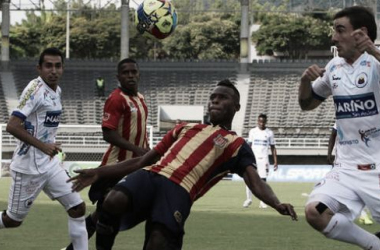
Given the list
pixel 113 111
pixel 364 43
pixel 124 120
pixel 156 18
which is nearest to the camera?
pixel 364 43

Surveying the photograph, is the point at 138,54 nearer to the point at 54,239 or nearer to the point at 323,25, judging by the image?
the point at 323,25

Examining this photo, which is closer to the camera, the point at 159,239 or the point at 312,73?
the point at 159,239

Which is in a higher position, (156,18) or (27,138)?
(156,18)

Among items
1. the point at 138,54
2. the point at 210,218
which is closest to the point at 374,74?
the point at 210,218

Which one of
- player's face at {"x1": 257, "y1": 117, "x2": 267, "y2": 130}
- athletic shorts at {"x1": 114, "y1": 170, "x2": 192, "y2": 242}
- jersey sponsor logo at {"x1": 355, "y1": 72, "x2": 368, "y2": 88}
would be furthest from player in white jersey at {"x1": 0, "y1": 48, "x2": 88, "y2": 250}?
player's face at {"x1": 257, "y1": 117, "x2": 267, "y2": 130}

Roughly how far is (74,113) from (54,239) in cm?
3521

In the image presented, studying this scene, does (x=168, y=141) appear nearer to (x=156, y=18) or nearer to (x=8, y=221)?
(x=8, y=221)

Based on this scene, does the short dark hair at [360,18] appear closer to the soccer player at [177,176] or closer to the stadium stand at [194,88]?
the soccer player at [177,176]

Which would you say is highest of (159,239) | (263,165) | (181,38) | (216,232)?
(159,239)

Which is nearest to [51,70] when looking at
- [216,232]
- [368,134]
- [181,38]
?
[368,134]

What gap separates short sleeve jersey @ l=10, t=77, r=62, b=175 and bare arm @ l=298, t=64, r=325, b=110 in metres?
3.05

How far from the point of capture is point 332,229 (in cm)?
764

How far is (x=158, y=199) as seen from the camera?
6.97 m

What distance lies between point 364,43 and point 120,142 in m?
3.75
